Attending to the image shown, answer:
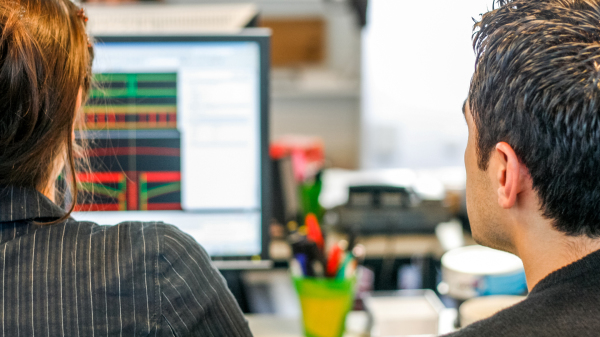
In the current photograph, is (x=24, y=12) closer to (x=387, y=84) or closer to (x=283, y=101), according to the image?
(x=283, y=101)

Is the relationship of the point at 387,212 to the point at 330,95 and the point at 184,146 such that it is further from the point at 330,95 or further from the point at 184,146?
the point at 330,95

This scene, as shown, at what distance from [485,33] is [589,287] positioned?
0.25 meters

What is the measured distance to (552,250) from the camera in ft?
1.61

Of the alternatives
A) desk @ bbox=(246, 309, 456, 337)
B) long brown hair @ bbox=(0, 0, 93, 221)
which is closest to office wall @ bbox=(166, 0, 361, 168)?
desk @ bbox=(246, 309, 456, 337)

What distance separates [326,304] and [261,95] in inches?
14.2

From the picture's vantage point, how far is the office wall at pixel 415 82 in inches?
104

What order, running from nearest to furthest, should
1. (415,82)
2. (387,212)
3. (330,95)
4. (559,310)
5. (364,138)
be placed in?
(559,310)
(387,212)
(330,95)
(364,138)
(415,82)

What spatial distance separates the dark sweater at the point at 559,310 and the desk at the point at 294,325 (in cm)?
44

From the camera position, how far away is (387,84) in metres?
2.71

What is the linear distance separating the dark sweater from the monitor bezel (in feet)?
1.65

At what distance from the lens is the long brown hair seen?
484mm

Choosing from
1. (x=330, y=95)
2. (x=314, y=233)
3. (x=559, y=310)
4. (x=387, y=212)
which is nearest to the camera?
(x=559, y=310)

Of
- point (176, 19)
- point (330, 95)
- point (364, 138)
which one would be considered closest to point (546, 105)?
point (176, 19)

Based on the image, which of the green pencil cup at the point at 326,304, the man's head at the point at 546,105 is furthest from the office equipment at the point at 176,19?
the man's head at the point at 546,105
